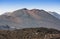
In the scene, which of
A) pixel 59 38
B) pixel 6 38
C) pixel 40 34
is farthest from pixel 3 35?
pixel 59 38

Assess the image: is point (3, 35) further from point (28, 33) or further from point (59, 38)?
point (59, 38)

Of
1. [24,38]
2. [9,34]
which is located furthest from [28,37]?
[9,34]

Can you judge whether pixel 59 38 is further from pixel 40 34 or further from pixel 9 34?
pixel 9 34

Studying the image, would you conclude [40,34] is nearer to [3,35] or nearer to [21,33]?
[21,33]

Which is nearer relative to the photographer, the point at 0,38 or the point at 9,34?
the point at 0,38

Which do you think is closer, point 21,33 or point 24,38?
point 24,38

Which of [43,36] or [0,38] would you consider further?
[43,36]


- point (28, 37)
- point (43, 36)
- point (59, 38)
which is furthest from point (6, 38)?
point (59, 38)
